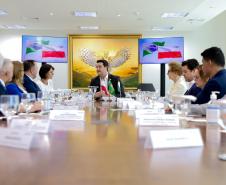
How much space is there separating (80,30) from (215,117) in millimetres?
10129

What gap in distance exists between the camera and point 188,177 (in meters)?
0.82

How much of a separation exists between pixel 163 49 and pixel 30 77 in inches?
254

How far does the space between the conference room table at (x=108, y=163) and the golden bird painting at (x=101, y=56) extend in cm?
1042

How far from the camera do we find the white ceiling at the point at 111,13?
780 centimetres

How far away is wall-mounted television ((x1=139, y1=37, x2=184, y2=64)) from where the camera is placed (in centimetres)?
1067

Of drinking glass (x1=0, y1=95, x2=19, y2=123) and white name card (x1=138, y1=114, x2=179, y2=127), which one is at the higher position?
drinking glass (x1=0, y1=95, x2=19, y2=123)

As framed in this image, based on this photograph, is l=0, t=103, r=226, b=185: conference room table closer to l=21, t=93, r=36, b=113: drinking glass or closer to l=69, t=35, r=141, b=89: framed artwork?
l=21, t=93, r=36, b=113: drinking glass

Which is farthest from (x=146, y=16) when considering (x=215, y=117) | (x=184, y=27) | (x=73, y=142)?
(x=73, y=142)

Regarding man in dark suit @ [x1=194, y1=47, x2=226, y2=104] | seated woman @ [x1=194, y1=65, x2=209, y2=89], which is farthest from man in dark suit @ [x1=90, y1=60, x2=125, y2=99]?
man in dark suit @ [x1=194, y1=47, x2=226, y2=104]

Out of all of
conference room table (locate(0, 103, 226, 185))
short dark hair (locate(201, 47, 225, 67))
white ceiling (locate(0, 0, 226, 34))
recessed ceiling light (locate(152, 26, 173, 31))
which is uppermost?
recessed ceiling light (locate(152, 26, 173, 31))

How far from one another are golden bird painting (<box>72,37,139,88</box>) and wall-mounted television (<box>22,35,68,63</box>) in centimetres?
49

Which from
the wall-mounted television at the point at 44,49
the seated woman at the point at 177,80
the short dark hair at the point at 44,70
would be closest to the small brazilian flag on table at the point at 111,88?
the seated woman at the point at 177,80

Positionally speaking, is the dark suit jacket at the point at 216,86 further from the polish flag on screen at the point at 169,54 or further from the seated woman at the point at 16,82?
the polish flag on screen at the point at 169,54

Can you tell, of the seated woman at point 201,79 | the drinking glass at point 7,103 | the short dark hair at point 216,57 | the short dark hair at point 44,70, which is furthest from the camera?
the short dark hair at point 44,70
